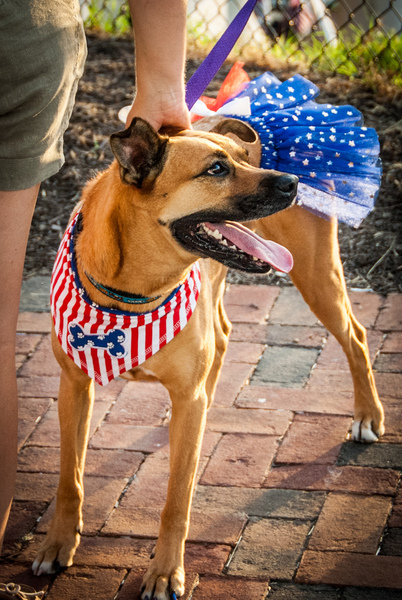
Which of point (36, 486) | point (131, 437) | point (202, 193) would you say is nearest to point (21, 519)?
point (36, 486)

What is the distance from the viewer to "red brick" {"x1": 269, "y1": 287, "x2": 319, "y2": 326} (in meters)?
4.42

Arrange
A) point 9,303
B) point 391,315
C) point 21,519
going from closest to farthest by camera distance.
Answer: point 9,303
point 21,519
point 391,315

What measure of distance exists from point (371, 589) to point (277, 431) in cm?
105

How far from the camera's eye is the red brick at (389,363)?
3.87 m

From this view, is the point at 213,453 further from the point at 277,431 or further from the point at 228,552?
the point at 228,552

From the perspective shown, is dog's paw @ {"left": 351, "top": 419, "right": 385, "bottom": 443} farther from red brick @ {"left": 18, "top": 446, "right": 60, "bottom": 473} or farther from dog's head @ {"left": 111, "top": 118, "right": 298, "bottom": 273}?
red brick @ {"left": 18, "top": 446, "right": 60, "bottom": 473}

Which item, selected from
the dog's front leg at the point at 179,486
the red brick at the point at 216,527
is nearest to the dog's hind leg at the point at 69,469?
the dog's front leg at the point at 179,486

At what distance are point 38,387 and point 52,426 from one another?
0.39 meters

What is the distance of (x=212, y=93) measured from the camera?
6.20 m

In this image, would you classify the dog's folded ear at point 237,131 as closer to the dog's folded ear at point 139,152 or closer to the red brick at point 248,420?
the dog's folded ear at point 139,152

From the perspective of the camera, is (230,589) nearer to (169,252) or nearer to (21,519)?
(21,519)

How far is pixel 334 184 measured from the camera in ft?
10.4

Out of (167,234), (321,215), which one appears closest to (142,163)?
(167,234)

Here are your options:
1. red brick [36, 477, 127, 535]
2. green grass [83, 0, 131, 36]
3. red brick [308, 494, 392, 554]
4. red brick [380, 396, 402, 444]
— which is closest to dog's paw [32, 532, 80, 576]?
red brick [36, 477, 127, 535]
